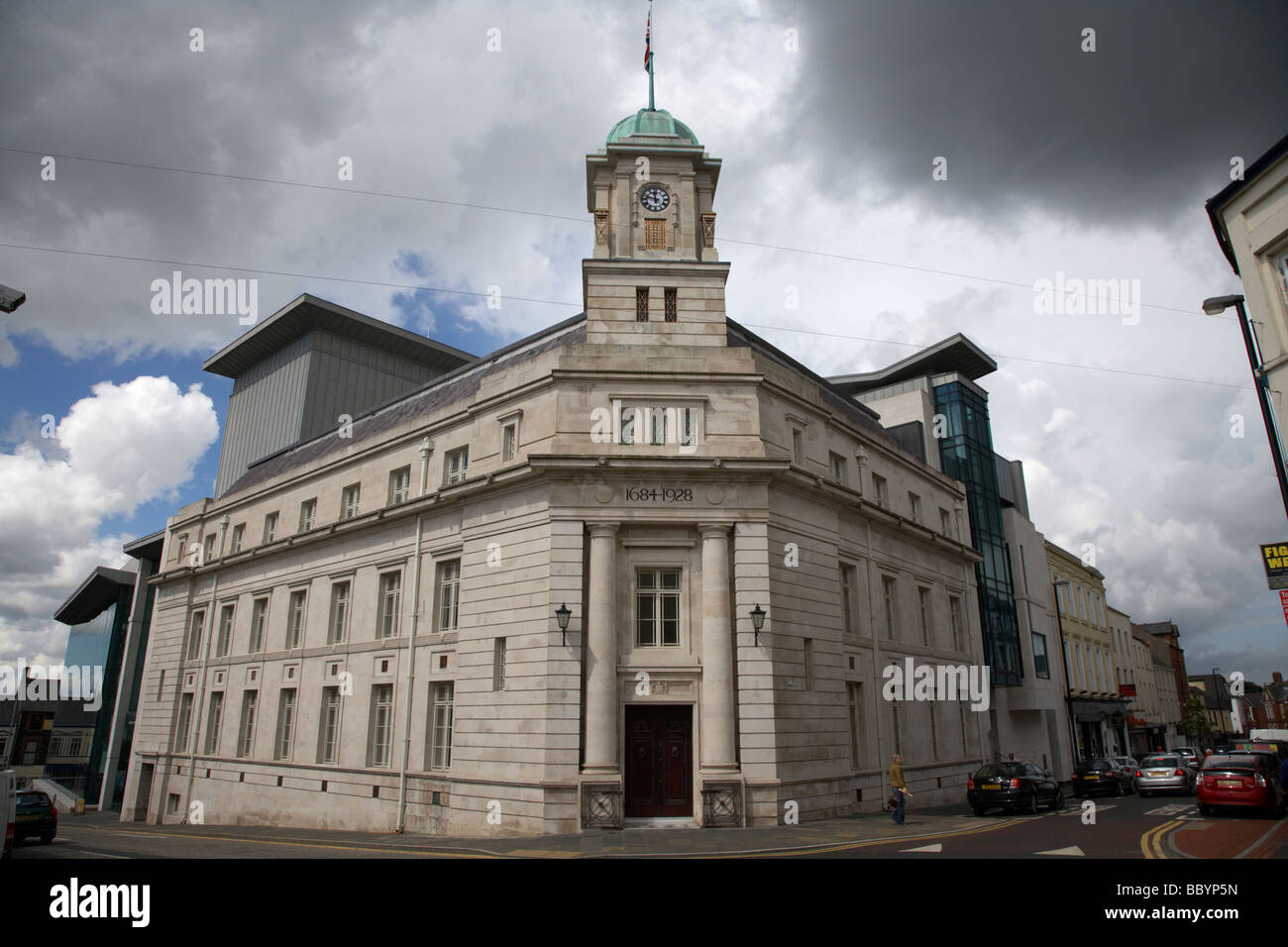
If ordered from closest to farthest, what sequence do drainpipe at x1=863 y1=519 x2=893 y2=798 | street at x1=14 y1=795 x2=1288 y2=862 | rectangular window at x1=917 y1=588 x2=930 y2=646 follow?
street at x1=14 y1=795 x2=1288 y2=862, drainpipe at x1=863 y1=519 x2=893 y2=798, rectangular window at x1=917 y1=588 x2=930 y2=646

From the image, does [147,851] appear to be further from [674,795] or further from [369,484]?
[369,484]

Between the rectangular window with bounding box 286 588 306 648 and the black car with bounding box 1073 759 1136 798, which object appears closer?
the black car with bounding box 1073 759 1136 798

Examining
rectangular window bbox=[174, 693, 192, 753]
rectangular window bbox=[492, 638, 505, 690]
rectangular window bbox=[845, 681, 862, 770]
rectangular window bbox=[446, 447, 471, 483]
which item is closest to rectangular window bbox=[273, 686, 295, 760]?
rectangular window bbox=[174, 693, 192, 753]

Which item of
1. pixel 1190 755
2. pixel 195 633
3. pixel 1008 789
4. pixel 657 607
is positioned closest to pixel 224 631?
pixel 195 633

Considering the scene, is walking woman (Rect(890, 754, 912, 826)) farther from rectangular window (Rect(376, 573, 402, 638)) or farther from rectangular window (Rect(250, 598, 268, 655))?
rectangular window (Rect(250, 598, 268, 655))

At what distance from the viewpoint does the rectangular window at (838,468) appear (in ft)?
89.2

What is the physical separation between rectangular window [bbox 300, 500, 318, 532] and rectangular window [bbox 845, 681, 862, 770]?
76.3ft

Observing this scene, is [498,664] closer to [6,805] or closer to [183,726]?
[6,805]

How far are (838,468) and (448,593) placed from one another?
1476 cm

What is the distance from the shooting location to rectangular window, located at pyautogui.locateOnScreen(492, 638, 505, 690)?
21234 millimetres

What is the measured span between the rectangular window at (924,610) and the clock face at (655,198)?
18.9m
